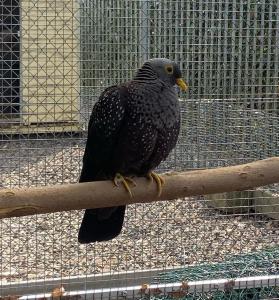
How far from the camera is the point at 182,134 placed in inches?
160

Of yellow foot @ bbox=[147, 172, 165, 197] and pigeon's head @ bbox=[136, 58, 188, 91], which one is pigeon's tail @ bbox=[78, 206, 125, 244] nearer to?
yellow foot @ bbox=[147, 172, 165, 197]

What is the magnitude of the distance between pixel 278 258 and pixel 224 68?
113 centimetres

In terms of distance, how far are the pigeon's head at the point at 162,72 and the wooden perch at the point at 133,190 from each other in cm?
47

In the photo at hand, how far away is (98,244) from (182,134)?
0.88 metres

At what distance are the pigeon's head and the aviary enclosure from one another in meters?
1.11

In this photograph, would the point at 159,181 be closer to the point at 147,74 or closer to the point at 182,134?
the point at 147,74

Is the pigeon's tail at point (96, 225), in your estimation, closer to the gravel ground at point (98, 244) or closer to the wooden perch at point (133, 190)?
the wooden perch at point (133, 190)

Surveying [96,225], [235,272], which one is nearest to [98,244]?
[235,272]

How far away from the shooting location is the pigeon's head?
2.50 metres

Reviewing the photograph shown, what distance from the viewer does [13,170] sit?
3.99 metres

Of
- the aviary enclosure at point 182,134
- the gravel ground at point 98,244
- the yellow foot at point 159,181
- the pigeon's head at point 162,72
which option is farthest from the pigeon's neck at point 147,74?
the gravel ground at point 98,244

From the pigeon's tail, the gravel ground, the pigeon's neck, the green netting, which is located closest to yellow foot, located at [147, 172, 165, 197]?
the pigeon's tail

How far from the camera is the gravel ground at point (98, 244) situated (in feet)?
11.8

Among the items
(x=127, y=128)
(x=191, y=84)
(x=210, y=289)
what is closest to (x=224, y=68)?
(x=191, y=84)
